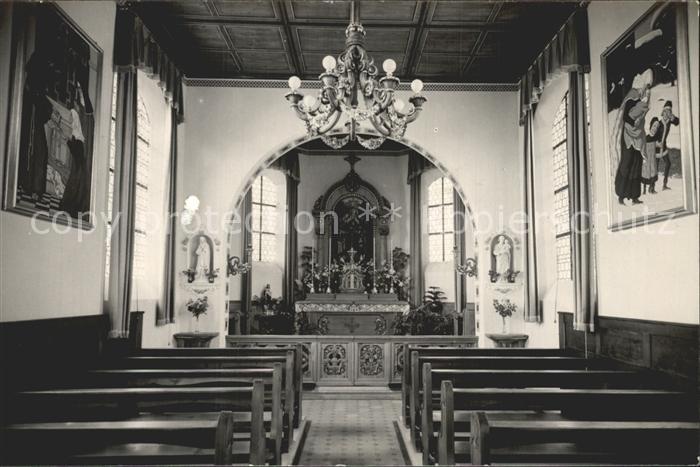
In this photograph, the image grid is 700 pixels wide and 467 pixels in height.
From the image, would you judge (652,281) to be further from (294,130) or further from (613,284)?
(294,130)

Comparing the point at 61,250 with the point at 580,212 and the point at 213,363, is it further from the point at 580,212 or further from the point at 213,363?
the point at 580,212

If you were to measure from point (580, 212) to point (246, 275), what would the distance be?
732 cm

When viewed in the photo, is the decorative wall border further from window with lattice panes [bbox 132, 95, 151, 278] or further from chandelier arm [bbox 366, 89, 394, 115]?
chandelier arm [bbox 366, 89, 394, 115]

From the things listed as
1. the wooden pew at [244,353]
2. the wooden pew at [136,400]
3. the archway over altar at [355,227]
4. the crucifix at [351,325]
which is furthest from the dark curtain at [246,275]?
the wooden pew at [136,400]

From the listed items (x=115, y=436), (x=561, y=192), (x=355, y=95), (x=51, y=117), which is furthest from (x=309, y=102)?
(x=561, y=192)

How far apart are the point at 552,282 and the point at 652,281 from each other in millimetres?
3253

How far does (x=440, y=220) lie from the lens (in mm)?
14039

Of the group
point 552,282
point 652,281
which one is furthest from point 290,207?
point 652,281

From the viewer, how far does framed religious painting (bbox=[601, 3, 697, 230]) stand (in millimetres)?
4777

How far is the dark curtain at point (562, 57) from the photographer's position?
6871 mm

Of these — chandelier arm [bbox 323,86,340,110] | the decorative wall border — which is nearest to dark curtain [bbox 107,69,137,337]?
chandelier arm [bbox 323,86,340,110]

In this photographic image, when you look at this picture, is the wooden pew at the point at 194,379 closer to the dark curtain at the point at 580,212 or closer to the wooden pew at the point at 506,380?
the wooden pew at the point at 506,380

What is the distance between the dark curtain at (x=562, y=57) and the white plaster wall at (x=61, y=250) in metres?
5.43

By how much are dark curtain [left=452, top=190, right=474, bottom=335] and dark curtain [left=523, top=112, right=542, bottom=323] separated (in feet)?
10.5
